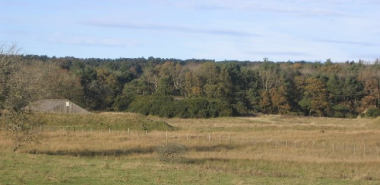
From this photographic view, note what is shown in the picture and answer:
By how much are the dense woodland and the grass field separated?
34184 mm

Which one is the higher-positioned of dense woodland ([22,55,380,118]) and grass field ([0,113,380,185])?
dense woodland ([22,55,380,118])

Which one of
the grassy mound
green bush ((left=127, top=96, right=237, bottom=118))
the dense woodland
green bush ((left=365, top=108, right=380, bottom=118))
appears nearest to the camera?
the grassy mound

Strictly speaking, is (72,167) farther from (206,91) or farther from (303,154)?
(206,91)

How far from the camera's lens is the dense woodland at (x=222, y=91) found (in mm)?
92500

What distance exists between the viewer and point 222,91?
354 ft

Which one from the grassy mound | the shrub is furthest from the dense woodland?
the shrub

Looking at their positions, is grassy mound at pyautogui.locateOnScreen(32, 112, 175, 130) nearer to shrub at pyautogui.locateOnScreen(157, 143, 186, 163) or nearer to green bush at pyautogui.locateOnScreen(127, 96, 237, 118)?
green bush at pyautogui.locateOnScreen(127, 96, 237, 118)

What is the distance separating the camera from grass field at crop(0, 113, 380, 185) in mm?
19750

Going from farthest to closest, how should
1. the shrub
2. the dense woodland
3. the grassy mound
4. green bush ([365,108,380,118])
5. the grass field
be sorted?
green bush ([365,108,380,118]) < the dense woodland < the grassy mound < the shrub < the grass field

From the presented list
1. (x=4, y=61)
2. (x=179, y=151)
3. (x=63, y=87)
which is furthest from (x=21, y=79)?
(x=63, y=87)

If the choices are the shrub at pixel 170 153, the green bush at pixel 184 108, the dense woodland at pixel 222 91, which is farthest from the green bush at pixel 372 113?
the shrub at pixel 170 153

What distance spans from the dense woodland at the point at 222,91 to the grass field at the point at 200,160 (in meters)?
34.2

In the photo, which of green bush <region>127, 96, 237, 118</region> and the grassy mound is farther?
green bush <region>127, 96, 237, 118</region>

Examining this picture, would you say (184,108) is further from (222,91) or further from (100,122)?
(100,122)
